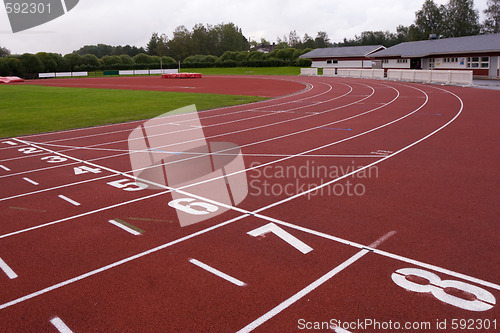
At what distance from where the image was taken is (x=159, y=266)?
5.51m

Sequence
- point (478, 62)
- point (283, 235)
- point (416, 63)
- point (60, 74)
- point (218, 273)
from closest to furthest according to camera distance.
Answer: point (218, 273) < point (283, 235) < point (478, 62) < point (416, 63) < point (60, 74)

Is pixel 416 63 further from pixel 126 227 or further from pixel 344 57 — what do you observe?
pixel 126 227

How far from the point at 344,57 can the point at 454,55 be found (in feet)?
91.6

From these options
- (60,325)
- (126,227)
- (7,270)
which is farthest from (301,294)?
(7,270)

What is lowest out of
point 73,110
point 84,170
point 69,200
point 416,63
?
point 69,200

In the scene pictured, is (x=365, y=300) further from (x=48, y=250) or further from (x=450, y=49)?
(x=450, y=49)

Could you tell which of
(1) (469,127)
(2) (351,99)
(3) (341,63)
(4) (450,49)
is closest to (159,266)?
(1) (469,127)

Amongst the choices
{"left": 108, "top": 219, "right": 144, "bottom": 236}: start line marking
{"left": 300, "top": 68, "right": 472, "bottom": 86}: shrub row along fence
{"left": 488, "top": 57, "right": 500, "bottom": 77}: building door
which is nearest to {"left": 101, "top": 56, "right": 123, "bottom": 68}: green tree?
{"left": 300, "top": 68, "right": 472, "bottom": 86}: shrub row along fence

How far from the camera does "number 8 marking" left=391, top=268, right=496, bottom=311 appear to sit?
446 centimetres

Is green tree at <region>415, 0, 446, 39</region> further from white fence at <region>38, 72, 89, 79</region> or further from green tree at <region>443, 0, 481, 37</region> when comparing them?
white fence at <region>38, 72, 89, 79</region>

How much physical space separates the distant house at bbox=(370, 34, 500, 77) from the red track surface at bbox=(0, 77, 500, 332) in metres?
33.3

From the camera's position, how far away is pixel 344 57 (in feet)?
232

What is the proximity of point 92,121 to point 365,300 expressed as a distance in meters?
17.7

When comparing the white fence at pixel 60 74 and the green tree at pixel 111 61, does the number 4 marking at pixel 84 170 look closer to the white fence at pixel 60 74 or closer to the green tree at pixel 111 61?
the white fence at pixel 60 74
